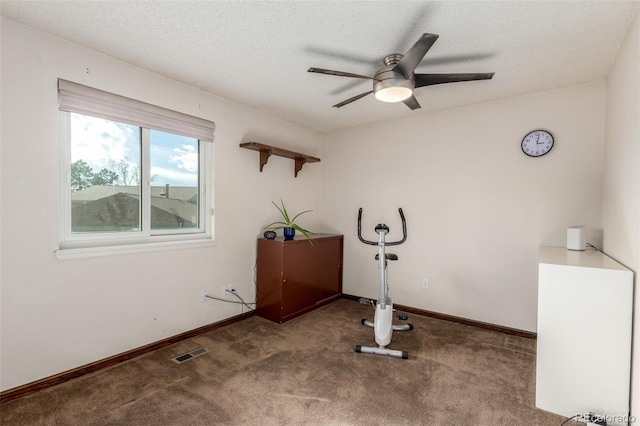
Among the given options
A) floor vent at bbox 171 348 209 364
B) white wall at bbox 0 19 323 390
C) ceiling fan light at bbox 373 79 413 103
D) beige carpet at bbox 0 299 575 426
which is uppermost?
ceiling fan light at bbox 373 79 413 103

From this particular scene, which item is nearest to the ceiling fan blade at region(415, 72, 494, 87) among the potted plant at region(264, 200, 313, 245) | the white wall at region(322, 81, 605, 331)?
the white wall at region(322, 81, 605, 331)

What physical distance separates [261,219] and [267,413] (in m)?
2.09

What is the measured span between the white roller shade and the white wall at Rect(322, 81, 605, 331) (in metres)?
2.03

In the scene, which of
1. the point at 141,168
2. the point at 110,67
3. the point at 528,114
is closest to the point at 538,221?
the point at 528,114

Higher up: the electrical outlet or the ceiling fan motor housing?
the ceiling fan motor housing

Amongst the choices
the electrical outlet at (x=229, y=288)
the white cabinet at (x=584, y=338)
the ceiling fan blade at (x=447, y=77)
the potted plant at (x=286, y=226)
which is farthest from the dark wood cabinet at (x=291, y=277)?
the white cabinet at (x=584, y=338)

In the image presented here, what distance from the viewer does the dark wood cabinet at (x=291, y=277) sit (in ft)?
10.4

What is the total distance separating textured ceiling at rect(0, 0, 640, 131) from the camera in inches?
65.6

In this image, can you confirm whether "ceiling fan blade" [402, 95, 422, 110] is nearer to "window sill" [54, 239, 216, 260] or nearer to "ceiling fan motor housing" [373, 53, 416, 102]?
"ceiling fan motor housing" [373, 53, 416, 102]

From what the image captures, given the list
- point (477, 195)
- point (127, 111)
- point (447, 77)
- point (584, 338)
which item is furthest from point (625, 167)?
point (127, 111)

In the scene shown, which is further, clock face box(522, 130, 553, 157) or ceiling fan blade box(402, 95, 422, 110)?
clock face box(522, 130, 553, 157)

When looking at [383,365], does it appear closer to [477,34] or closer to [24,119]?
[477,34]

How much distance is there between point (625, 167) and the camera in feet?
5.89

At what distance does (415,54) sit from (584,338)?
1842 mm
